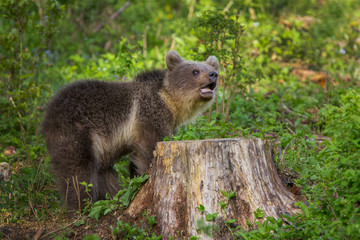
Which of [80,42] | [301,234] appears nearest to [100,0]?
[80,42]

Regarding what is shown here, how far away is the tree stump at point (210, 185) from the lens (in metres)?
4.04

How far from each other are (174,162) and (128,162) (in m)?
1.97

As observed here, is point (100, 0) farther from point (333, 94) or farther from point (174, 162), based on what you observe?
point (174, 162)

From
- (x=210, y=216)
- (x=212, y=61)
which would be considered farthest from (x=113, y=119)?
(x=210, y=216)

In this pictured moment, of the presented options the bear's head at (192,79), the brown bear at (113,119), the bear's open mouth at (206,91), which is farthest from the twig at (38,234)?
the bear's open mouth at (206,91)

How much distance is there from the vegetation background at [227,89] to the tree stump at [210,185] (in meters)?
0.19

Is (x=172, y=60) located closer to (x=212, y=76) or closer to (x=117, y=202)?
(x=212, y=76)

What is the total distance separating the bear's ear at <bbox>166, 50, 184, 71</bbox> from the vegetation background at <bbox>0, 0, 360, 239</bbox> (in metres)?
0.74

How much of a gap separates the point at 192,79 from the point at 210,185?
228 centimetres

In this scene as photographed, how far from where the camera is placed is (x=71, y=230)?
14.1ft

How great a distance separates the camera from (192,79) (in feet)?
19.7

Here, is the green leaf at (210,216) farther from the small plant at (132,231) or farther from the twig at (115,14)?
the twig at (115,14)

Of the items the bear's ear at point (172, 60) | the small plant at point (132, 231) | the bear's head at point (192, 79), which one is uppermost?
the bear's ear at point (172, 60)

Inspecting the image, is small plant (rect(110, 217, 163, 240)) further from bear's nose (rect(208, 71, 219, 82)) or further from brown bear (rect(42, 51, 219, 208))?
bear's nose (rect(208, 71, 219, 82))
